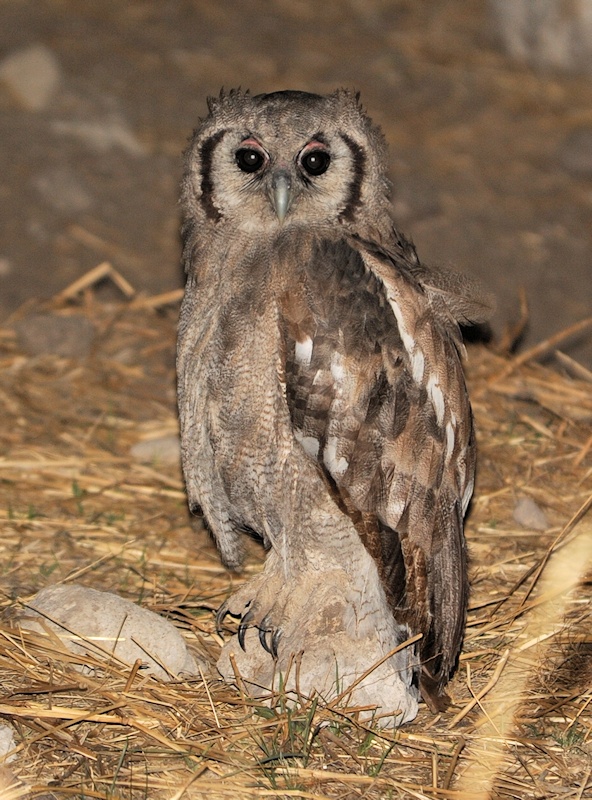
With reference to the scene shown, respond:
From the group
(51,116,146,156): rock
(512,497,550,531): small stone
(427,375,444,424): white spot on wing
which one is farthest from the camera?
(51,116,146,156): rock

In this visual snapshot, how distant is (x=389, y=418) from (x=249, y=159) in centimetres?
77

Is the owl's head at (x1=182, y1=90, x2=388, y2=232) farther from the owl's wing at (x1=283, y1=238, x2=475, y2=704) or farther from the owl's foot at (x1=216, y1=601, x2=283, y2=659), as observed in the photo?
the owl's foot at (x1=216, y1=601, x2=283, y2=659)

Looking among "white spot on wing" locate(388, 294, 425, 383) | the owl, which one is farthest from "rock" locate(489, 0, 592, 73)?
"white spot on wing" locate(388, 294, 425, 383)

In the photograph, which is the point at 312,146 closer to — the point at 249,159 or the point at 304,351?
the point at 249,159

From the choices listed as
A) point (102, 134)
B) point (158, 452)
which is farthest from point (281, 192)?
point (102, 134)

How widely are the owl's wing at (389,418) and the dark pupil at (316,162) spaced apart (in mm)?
207

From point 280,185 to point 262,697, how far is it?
1314mm

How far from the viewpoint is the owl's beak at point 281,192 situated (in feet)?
9.12

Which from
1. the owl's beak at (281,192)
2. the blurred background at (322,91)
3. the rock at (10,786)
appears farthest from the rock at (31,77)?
the rock at (10,786)

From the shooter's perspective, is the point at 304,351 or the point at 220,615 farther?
the point at 220,615

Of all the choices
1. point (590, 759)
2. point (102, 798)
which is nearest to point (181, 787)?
point (102, 798)

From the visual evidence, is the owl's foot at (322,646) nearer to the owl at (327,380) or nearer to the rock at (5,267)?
the owl at (327,380)

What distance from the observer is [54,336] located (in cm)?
479

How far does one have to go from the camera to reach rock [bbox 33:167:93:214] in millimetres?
6098
